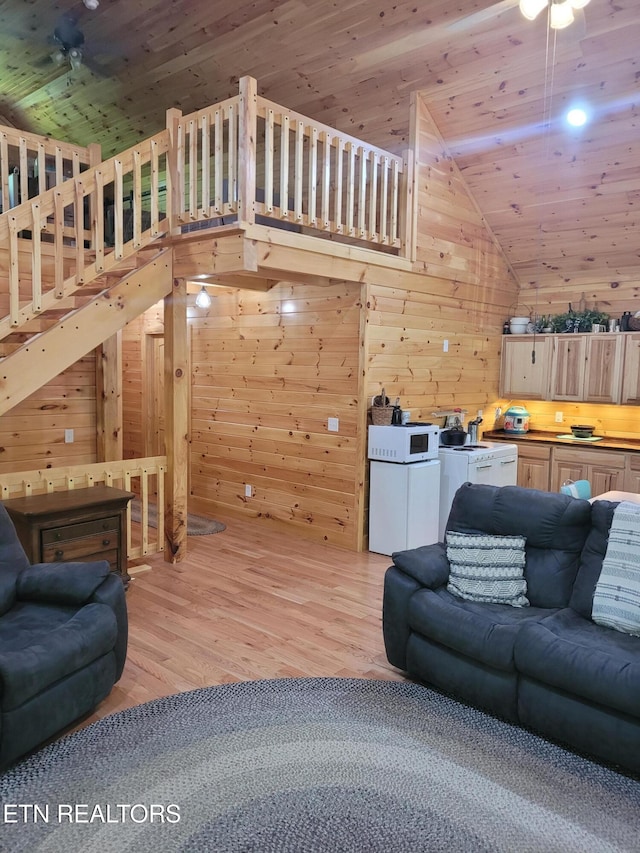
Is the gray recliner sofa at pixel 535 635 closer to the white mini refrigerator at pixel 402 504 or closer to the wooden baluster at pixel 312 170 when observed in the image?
the white mini refrigerator at pixel 402 504

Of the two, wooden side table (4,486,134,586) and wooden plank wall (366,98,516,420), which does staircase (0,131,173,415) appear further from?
wooden plank wall (366,98,516,420)

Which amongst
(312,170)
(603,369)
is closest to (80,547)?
(312,170)

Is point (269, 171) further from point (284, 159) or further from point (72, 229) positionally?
point (72, 229)

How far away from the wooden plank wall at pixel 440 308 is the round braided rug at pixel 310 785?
124 inches

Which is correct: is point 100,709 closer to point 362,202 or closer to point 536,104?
point 362,202

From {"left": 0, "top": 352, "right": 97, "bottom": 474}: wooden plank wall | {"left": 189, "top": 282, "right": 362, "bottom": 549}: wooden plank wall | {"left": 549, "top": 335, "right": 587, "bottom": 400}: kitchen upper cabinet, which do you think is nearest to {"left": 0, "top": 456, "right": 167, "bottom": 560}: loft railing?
{"left": 0, "top": 352, "right": 97, "bottom": 474}: wooden plank wall

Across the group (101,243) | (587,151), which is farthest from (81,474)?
(587,151)

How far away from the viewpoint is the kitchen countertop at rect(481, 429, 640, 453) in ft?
20.3

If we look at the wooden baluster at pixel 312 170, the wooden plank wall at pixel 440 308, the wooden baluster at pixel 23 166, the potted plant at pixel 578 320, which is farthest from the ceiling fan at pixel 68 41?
the potted plant at pixel 578 320

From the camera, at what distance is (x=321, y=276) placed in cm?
500

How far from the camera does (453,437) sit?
19.4 ft

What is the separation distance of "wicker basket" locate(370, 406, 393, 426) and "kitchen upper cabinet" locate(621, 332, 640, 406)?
2686mm

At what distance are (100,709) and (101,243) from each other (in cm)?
305

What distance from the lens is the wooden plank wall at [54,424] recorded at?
16.4ft
